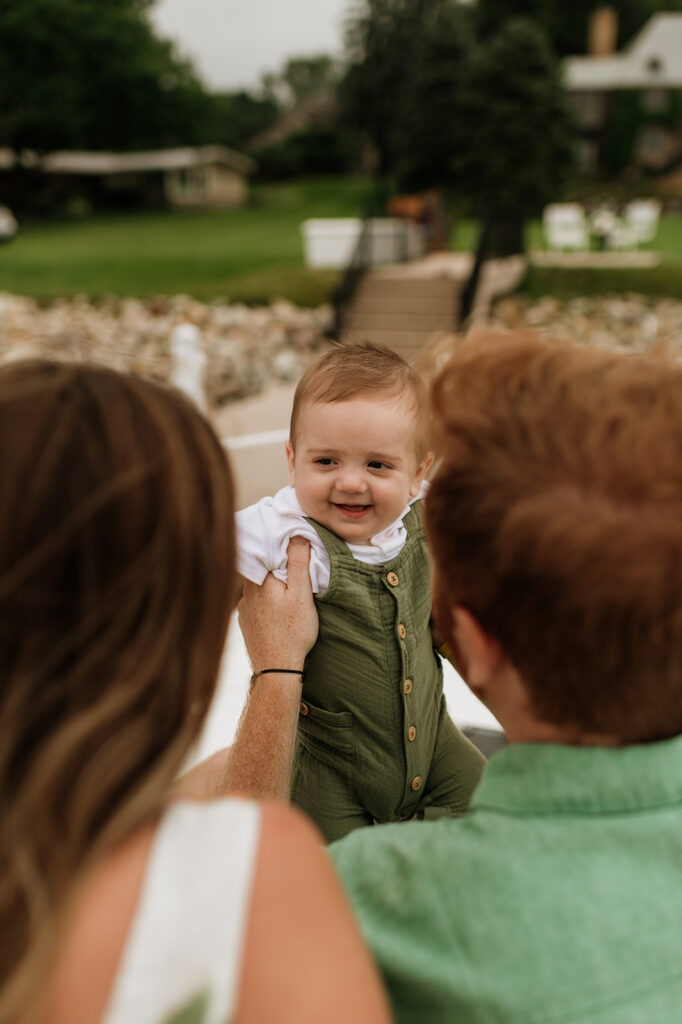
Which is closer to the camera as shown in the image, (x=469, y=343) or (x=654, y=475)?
(x=654, y=475)

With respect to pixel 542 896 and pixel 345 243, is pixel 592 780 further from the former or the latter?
pixel 345 243

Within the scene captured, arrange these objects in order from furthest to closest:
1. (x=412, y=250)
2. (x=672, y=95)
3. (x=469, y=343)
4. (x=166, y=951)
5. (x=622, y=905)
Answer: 1. (x=672, y=95)
2. (x=412, y=250)
3. (x=469, y=343)
4. (x=622, y=905)
5. (x=166, y=951)

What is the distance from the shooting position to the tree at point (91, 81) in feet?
103

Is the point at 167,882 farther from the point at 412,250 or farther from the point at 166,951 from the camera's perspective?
the point at 412,250

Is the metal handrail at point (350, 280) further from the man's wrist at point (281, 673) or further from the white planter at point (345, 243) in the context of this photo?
the man's wrist at point (281, 673)

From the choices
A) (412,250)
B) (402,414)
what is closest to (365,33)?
(412,250)

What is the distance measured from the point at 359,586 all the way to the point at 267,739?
0.99ft

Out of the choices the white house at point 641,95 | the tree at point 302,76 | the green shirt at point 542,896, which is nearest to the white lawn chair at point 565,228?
the green shirt at point 542,896

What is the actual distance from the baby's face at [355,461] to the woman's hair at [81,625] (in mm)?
813

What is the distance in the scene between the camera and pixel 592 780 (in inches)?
32.7

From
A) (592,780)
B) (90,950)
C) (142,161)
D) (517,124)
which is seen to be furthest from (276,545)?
(142,161)

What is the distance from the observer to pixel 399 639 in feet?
4.94

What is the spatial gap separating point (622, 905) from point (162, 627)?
18.7 inches

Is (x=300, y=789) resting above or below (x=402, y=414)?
below
